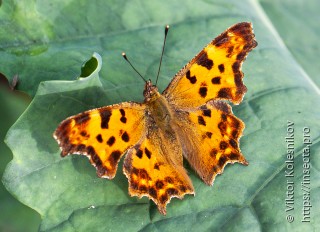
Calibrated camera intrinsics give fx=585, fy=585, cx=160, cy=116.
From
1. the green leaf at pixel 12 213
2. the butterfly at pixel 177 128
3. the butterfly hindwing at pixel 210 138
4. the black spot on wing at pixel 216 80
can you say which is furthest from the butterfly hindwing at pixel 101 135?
the green leaf at pixel 12 213

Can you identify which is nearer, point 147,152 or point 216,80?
point 147,152

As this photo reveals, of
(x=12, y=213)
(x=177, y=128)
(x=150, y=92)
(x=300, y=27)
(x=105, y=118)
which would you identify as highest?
(x=105, y=118)

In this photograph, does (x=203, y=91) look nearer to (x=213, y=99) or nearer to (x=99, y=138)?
(x=213, y=99)

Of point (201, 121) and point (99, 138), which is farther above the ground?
point (99, 138)

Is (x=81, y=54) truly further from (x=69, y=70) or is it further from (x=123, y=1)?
(x=123, y=1)

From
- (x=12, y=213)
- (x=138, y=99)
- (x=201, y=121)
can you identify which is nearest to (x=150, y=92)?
(x=138, y=99)

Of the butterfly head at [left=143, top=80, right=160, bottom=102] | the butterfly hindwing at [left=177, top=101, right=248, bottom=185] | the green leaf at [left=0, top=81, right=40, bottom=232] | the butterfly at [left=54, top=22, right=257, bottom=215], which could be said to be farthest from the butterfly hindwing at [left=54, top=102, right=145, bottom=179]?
the green leaf at [left=0, top=81, right=40, bottom=232]
